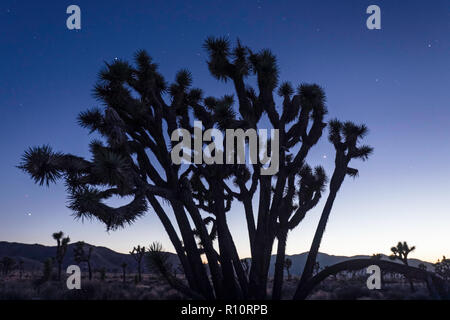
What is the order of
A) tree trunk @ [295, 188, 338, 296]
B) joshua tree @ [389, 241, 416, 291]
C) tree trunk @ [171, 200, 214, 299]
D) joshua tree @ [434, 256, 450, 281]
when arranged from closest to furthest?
tree trunk @ [171, 200, 214, 299], tree trunk @ [295, 188, 338, 296], joshua tree @ [389, 241, 416, 291], joshua tree @ [434, 256, 450, 281]

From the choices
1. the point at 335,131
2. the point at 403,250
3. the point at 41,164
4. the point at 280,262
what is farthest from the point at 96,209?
the point at 403,250

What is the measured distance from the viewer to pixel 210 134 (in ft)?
32.0

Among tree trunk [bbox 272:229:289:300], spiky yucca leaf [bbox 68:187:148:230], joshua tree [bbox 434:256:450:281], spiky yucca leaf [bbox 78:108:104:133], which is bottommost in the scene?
joshua tree [bbox 434:256:450:281]

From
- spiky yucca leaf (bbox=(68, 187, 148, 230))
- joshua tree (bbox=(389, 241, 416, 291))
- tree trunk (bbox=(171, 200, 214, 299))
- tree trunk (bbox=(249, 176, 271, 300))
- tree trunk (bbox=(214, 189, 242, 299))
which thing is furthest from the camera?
joshua tree (bbox=(389, 241, 416, 291))

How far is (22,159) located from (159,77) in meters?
5.14

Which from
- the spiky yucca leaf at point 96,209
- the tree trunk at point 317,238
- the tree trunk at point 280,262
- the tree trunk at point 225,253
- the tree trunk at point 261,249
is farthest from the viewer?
the tree trunk at point 317,238

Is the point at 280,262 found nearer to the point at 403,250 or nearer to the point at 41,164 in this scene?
the point at 41,164

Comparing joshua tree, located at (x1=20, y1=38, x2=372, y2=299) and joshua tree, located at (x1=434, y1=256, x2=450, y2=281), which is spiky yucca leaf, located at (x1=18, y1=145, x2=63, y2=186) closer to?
joshua tree, located at (x1=20, y1=38, x2=372, y2=299)

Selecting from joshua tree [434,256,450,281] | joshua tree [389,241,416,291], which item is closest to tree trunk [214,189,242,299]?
joshua tree [389,241,416,291]

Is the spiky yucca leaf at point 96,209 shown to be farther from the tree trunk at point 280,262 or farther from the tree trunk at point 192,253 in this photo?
the tree trunk at point 280,262

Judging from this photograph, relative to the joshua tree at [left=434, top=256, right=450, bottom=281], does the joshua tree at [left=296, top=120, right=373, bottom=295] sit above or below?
above

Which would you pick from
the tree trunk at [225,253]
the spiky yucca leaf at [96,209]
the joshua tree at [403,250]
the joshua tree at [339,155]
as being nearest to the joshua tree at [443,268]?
the joshua tree at [403,250]

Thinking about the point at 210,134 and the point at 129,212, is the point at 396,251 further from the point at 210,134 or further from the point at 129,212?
the point at 129,212
